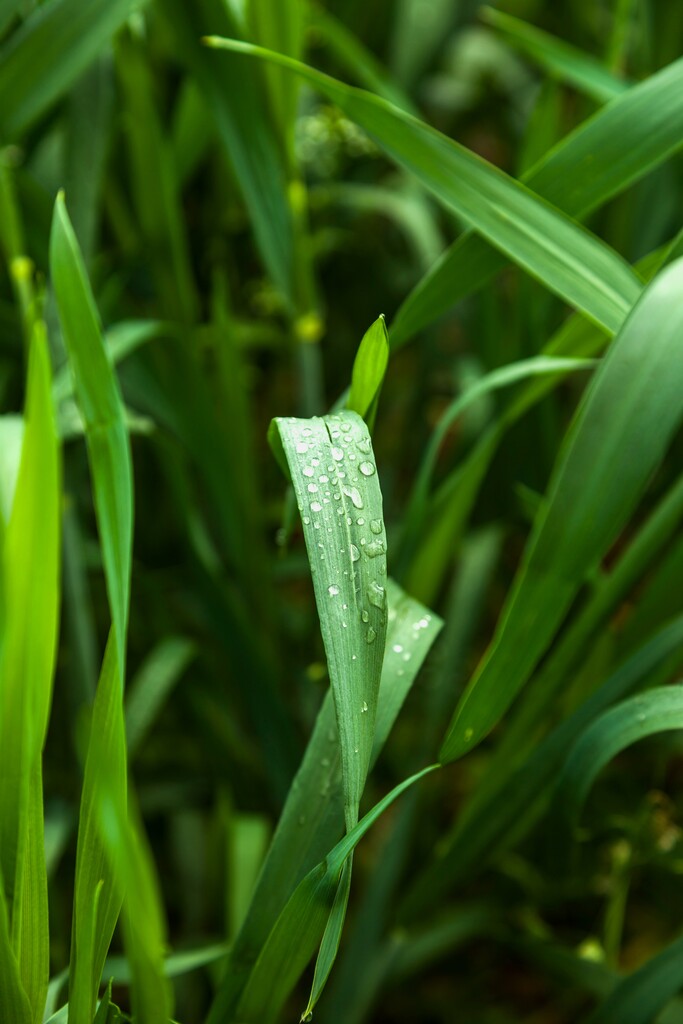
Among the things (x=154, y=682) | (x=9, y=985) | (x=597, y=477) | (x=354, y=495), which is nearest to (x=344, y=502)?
(x=354, y=495)

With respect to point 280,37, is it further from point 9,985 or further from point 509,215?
point 9,985

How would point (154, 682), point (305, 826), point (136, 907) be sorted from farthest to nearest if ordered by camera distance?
point (154, 682) → point (305, 826) → point (136, 907)

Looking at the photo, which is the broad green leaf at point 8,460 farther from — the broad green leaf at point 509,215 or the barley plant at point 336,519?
the broad green leaf at point 509,215

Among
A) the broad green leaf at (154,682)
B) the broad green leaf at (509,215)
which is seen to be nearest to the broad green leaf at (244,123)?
the broad green leaf at (509,215)

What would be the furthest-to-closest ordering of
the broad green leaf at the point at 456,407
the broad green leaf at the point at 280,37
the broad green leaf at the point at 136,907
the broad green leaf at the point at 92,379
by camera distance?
the broad green leaf at the point at 280,37 < the broad green leaf at the point at 456,407 < the broad green leaf at the point at 92,379 < the broad green leaf at the point at 136,907

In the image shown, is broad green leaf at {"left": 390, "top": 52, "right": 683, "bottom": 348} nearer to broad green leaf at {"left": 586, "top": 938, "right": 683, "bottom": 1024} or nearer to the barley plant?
the barley plant

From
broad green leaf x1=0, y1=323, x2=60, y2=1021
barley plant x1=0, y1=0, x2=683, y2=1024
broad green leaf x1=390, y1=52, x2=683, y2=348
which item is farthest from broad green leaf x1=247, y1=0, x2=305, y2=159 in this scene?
broad green leaf x1=0, y1=323, x2=60, y2=1021
